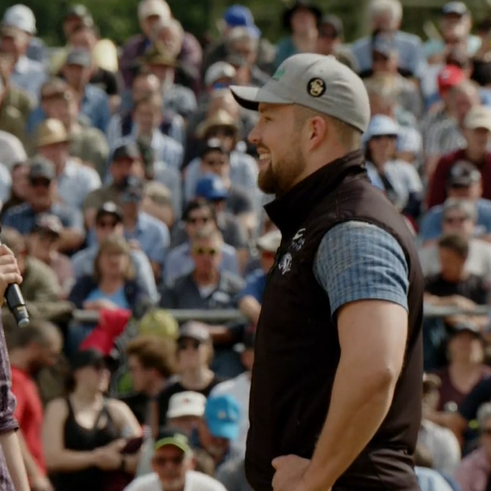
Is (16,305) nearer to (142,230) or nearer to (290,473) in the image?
(290,473)

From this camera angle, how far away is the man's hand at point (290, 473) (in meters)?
4.19

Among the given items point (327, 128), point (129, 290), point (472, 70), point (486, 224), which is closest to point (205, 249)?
point (129, 290)

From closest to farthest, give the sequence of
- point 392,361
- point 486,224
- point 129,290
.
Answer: point 392,361 < point 129,290 < point 486,224

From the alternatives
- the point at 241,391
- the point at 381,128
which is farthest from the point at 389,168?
the point at 241,391

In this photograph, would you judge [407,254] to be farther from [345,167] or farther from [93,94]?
[93,94]

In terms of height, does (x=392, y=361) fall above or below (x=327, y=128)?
below

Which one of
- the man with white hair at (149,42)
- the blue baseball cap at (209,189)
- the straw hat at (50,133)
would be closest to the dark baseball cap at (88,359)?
the blue baseball cap at (209,189)

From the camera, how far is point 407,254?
14.1 ft

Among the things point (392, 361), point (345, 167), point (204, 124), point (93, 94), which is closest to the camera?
point (392, 361)

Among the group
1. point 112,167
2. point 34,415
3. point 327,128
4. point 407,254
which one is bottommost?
point 34,415

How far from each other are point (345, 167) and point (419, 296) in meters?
0.38

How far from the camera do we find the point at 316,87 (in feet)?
14.5

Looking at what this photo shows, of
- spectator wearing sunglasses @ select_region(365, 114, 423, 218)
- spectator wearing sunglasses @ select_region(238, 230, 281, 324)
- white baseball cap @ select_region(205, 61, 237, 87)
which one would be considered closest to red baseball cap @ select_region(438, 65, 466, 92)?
spectator wearing sunglasses @ select_region(365, 114, 423, 218)

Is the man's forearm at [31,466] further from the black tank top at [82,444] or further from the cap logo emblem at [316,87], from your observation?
the cap logo emblem at [316,87]
